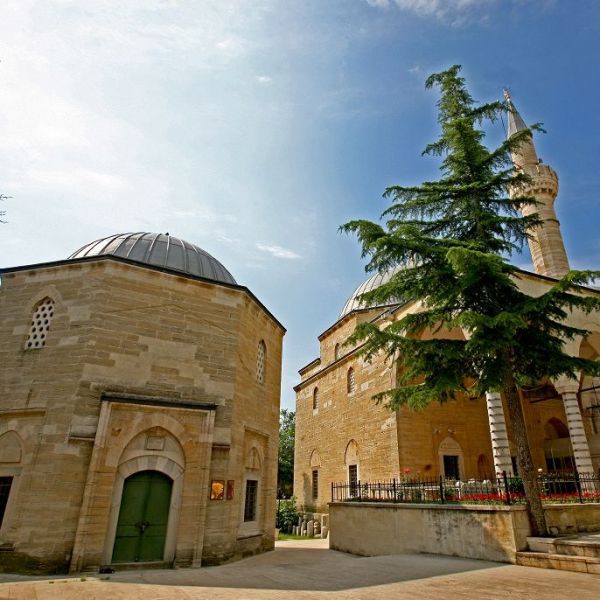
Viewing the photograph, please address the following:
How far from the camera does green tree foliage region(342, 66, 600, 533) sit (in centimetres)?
761

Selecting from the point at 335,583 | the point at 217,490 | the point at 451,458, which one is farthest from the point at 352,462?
the point at 335,583

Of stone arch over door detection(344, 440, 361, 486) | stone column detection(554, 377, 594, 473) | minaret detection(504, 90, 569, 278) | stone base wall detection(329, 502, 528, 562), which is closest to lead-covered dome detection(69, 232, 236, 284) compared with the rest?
stone base wall detection(329, 502, 528, 562)

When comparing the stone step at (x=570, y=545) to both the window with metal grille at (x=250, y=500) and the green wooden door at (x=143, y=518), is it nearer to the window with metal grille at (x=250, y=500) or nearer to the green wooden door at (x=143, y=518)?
the window with metal grille at (x=250, y=500)

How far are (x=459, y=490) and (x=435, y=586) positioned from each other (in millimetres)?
4410

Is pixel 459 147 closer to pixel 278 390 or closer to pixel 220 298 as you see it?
pixel 220 298

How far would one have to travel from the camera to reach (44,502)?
7777 millimetres

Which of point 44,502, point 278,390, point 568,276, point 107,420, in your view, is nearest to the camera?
point 568,276

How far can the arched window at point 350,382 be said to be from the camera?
18.6m

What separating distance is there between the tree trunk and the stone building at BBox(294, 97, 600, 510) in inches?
119

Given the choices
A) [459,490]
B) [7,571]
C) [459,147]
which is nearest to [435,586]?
[459,490]

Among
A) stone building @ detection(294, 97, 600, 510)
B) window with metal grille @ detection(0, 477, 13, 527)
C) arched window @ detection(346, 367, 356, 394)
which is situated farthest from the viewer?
arched window @ detection(346, 367, 356, 394)

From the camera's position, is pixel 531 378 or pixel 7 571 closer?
pixel 7 571

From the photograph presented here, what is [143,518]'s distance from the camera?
8.41 metres

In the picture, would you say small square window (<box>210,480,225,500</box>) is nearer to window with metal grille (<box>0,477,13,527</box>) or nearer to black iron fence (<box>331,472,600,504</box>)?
window with metal grille (<box>0,477,13,527</box>)
